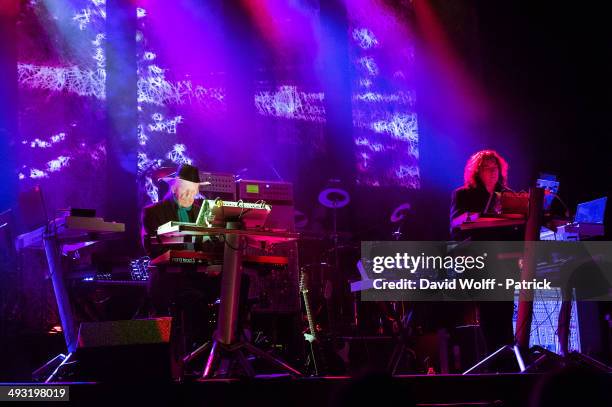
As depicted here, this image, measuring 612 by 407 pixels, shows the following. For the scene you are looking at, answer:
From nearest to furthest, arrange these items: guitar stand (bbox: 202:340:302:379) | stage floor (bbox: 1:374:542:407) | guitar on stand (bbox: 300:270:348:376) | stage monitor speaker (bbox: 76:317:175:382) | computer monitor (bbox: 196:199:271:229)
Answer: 1. stage floor (bbox: 1:374:542:407)
2. stage monitor speaker (bbox: 76:317:175:382)
3. guitar stand (bbox: 202:340:302:379)
4. computer monitor (bbox: 196:199:271:229)
5. guitar on stand (bbox: 300:270:348:376)

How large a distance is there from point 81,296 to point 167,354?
9.44 ft

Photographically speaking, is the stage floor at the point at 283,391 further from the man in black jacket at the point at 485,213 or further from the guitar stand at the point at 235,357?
the man in black jacket at the point at 485,213

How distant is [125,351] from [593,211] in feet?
14.2

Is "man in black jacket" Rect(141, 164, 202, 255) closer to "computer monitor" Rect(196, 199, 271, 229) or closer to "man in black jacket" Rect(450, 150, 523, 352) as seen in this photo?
"computer monitor" Rect(196, 199, 271, 229)

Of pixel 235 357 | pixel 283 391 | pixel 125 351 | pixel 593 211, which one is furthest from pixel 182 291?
pixel 593 211

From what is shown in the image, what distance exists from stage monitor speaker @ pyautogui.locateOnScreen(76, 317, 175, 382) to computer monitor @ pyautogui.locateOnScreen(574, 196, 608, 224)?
3.96 meters

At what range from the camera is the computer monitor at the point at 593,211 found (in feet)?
18.8

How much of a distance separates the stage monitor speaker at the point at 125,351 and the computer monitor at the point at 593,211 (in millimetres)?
3964

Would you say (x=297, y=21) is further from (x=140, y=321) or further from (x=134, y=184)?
(x=140, y=321)

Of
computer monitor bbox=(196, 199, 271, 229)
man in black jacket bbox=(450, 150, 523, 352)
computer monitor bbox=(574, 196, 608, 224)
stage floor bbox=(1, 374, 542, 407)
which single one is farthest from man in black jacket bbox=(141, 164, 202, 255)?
computer monitor bbox=(574, 196, 608, 224)

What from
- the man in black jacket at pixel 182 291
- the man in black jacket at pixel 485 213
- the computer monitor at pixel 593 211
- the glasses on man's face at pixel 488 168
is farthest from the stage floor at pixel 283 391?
the computer monitor at pixel 593 211

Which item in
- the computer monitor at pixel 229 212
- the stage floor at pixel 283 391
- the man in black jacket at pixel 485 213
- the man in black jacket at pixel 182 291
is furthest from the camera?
the man in black jacket at pixel 182 291

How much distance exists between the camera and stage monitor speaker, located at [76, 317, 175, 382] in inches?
131

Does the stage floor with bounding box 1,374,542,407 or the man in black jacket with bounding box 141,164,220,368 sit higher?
the man in black jacket with bounding box 141,164,220,368
